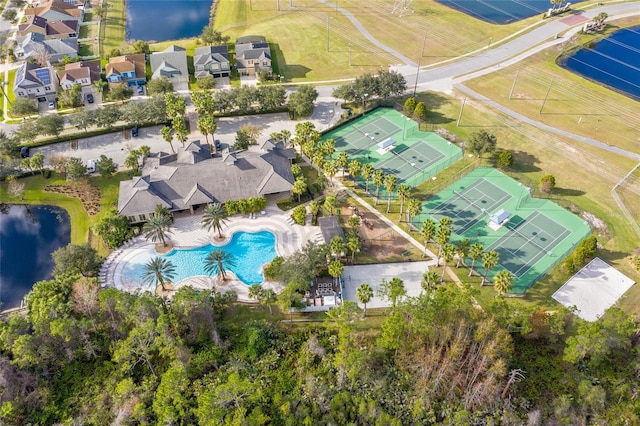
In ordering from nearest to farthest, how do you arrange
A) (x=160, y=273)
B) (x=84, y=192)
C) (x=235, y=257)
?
(x=160, y=273)
(x=235, y=257)
(x=84, y=192)

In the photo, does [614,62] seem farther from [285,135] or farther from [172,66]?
[172,66]

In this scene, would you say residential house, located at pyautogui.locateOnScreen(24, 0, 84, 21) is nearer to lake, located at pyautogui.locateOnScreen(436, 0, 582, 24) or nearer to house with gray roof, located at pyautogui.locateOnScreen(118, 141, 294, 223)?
house with gray roof, located at pyautogui.locateOnScreen(118, 141, 294, 223)

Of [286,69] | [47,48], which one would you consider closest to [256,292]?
[286,69]

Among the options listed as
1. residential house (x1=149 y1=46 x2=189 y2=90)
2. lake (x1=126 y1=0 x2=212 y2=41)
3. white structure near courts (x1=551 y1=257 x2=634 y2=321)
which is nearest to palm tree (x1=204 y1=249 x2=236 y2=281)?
white structure near courts (x1=551 y1=257 x2=634 y2=321)

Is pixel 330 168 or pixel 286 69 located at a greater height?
pixel 286 69

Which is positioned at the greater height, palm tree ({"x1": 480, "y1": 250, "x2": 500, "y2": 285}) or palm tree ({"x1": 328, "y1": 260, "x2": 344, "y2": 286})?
palm tree ({"x1": 480, "y1": 250, "x2": 500, "y2": 285})
